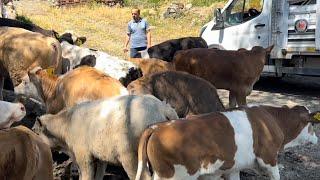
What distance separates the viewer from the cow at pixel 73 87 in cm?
714

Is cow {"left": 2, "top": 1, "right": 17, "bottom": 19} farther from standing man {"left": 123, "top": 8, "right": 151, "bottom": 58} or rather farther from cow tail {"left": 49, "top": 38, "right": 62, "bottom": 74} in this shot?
cow tail {"left": 49, "top": 38, "right": 62, "bottom": 74}

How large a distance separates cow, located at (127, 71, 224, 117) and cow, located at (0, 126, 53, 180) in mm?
3338

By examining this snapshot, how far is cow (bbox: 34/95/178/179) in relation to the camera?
19.3 feet

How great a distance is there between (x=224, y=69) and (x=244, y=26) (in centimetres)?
336

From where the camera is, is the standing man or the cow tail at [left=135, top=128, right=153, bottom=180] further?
the standing man

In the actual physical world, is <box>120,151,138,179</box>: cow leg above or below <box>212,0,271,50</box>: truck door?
below

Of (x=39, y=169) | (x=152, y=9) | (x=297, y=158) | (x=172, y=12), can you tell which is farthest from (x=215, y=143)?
(x=152, y=9)

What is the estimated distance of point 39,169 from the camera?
454cm

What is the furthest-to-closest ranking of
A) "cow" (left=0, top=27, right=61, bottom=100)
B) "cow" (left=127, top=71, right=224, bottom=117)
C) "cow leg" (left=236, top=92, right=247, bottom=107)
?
"cow leg" (left=236, top=92, right=247, bottom=107) → "cow" (left=0, top=27, right=61, bottom=100) → "cow" (left=127, top=71, right=224, bottom=117)

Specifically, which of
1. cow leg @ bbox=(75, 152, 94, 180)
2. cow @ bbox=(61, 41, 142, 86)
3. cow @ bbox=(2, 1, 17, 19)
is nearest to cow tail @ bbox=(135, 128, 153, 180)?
cow leg @ bbox=(75, 152, 94, 180)

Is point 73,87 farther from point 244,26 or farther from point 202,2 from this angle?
point 202,2

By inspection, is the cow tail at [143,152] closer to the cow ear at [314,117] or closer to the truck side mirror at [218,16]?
the cow ear at [314,117]

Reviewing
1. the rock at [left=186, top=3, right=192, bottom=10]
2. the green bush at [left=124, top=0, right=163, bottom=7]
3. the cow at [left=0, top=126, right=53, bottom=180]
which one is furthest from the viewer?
the green bush at [left=124, top=0, right=163, bottom=7]

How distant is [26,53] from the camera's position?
8961 mm
